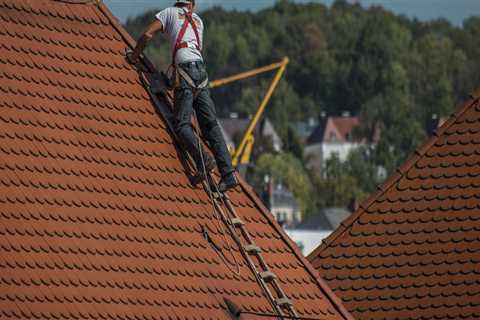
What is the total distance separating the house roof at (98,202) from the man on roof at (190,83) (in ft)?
0.74

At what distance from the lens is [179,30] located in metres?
21.2

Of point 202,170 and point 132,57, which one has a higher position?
point 132,57

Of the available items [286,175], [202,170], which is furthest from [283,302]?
[286,175]

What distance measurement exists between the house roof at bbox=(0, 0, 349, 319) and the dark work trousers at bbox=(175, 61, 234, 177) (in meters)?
0.20

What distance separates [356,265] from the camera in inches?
914

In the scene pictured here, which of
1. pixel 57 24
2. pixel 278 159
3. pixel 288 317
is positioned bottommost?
pixel 288 317

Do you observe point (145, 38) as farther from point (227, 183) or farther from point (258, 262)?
point (258, 262)

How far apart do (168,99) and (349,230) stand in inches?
124

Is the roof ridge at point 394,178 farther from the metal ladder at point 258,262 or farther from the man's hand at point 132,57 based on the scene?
the man's hand at point 132,57

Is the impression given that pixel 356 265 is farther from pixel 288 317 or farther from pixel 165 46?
pixel 165 46

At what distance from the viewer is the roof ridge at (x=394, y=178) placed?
23500 mm

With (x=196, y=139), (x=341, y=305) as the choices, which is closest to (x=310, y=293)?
(x=341, y=305)

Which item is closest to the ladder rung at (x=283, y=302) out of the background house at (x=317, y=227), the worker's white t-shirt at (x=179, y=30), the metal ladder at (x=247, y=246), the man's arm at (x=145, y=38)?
the metal ladder at (x=247, y=246)

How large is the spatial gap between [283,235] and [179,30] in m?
2.30
